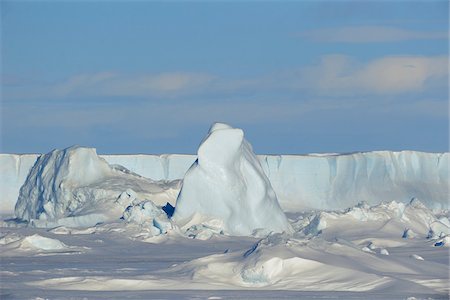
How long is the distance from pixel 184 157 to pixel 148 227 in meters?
15.9

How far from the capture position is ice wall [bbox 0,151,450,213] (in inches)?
1649

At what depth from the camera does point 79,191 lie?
32188 mm

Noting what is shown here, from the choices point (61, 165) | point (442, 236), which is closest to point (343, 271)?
point (442, 236)

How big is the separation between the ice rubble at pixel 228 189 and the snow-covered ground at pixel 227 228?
1.1 inches

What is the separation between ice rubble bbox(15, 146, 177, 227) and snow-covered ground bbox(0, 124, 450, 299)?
0.04 m

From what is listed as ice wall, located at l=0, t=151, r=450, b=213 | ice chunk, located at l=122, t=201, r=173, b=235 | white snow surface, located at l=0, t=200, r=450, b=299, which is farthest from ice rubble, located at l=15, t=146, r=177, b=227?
ice wall, located at l=0, t=151, r=450, b=213

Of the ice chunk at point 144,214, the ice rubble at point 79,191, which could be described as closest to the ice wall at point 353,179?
the ice rubble at point 79,191

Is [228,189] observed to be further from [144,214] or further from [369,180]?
[369,180]

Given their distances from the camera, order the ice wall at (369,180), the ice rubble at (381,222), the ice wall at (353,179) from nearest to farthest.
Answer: the ice rubble at (381,222)
the ice wall at (353,179)
the ice wall at (369,180)

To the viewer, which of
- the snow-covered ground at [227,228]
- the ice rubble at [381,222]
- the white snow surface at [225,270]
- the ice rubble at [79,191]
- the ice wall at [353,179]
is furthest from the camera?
the ice wall at [353,179]

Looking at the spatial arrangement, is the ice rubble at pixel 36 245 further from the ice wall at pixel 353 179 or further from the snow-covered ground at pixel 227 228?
the ice wall at pixel 353 179

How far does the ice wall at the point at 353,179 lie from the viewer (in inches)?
1649

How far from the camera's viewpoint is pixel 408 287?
1780cm

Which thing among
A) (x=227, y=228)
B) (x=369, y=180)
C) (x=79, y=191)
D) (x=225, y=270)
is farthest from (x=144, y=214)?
(x=369, y=180)
